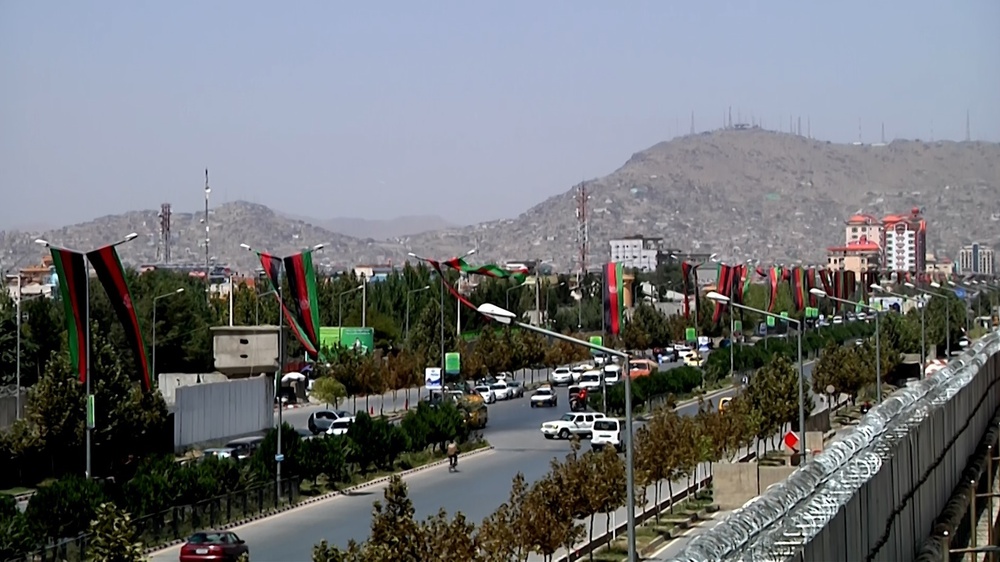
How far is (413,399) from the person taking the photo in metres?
60.9

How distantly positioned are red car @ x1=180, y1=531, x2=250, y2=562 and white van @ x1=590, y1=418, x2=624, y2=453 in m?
17.2

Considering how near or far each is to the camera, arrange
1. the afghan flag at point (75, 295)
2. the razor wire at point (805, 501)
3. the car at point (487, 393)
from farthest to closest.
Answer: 1. the car at point (487, 393)
2. the afghan flag at point (75, 295)
3. the razor wire at point (805, 501)

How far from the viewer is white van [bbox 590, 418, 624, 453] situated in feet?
128

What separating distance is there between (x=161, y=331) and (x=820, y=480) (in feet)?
169

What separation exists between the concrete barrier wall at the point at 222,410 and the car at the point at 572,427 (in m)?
7.91

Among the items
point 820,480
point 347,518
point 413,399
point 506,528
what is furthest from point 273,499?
point 413,399

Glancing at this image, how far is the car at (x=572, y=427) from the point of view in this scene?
43234 millimetres

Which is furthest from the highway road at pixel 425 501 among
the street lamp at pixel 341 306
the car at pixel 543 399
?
the street lamp at pixel 341 306

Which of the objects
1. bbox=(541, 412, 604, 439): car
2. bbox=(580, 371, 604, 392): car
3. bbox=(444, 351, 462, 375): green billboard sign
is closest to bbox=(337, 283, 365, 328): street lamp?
bbox=(580, 371, 604, 392): car

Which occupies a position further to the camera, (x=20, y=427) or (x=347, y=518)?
(x=20, y=427)

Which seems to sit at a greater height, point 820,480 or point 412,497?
point 820,480

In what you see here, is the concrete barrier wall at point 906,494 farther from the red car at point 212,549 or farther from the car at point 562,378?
the car at point 562,378

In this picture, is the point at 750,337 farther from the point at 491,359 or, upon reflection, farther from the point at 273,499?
the point at 273,499

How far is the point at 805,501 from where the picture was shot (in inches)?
404
